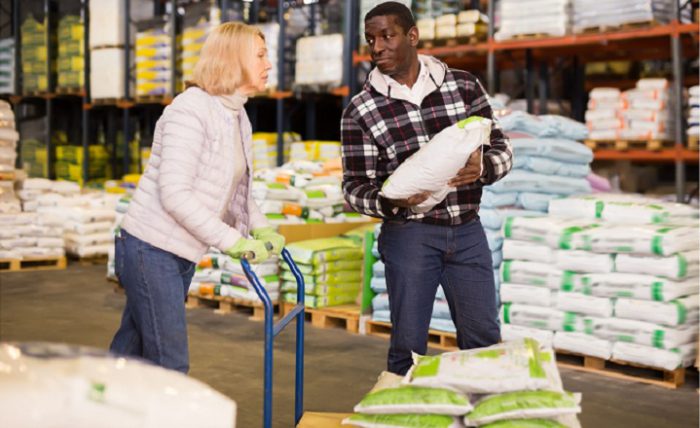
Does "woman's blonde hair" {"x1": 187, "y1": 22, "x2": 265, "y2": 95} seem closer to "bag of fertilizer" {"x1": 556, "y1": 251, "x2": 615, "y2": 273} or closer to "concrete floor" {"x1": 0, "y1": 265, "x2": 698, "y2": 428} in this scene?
"concrete floor" {"x1": 0, "y1": 265, "x2": 698, "y2": 428}

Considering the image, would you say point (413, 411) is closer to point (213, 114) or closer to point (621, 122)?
point (213, 114)

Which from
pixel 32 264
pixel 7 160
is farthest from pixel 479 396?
pixel 7 160

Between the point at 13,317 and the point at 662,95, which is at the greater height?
the point at 662,95

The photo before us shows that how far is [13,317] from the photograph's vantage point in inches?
304

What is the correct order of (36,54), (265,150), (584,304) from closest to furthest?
1. (584,304)
2. (265,150)
3. (36,54)

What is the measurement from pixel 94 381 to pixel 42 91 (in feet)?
50.2

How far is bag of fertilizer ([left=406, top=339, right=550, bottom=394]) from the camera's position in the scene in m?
2.34

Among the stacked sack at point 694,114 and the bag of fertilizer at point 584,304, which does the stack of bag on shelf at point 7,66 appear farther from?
the bag of fertilizer at point 584,304

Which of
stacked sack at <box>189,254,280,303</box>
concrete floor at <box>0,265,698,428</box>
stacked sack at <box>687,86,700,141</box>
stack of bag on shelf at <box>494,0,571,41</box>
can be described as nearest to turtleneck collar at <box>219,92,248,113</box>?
concrete floor at <box>0,265,698,428</box>

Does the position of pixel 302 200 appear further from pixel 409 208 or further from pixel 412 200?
pixel 412 200

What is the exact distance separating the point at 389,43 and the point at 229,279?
16.3 ft

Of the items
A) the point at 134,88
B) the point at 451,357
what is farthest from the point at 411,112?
the point at 134,88

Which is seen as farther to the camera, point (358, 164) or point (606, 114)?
point (606, 114)

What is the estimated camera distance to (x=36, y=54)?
51.0ft
